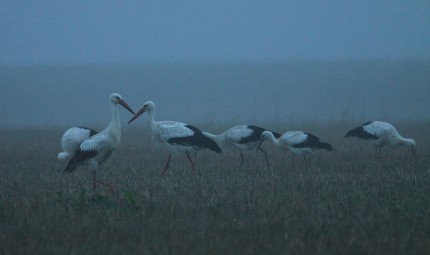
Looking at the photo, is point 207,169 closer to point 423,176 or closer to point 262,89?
point 423,176

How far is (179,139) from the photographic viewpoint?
12258 millimetres

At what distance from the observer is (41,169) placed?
478 inches

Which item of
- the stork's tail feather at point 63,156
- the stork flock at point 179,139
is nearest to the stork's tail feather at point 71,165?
the stork flock at point 179,139

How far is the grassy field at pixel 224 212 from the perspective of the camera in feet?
18.1

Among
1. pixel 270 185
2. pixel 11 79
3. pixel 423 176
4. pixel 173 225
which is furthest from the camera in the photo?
pixel 11 79

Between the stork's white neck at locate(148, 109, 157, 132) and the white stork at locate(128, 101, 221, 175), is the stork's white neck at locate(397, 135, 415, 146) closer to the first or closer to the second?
the white stork at locate(128, 101, 221, 175)

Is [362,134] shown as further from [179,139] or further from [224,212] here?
[224,212]

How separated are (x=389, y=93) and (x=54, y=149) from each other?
147ft

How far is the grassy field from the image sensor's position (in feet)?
18.1

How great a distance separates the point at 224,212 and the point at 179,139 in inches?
217

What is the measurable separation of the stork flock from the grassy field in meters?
0.56

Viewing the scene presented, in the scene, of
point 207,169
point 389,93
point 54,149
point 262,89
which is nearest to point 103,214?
point 207,169

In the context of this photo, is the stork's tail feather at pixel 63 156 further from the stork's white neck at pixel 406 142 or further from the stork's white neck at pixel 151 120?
the stork's white neck at pixel 406 142

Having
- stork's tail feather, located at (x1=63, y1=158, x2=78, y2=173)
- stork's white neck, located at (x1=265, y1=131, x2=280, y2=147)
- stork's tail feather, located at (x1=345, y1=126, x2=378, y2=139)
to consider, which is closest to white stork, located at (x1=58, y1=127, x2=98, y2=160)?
stork's tail feather, located at (x1=63, y1=158, x2=78, y2=173)
